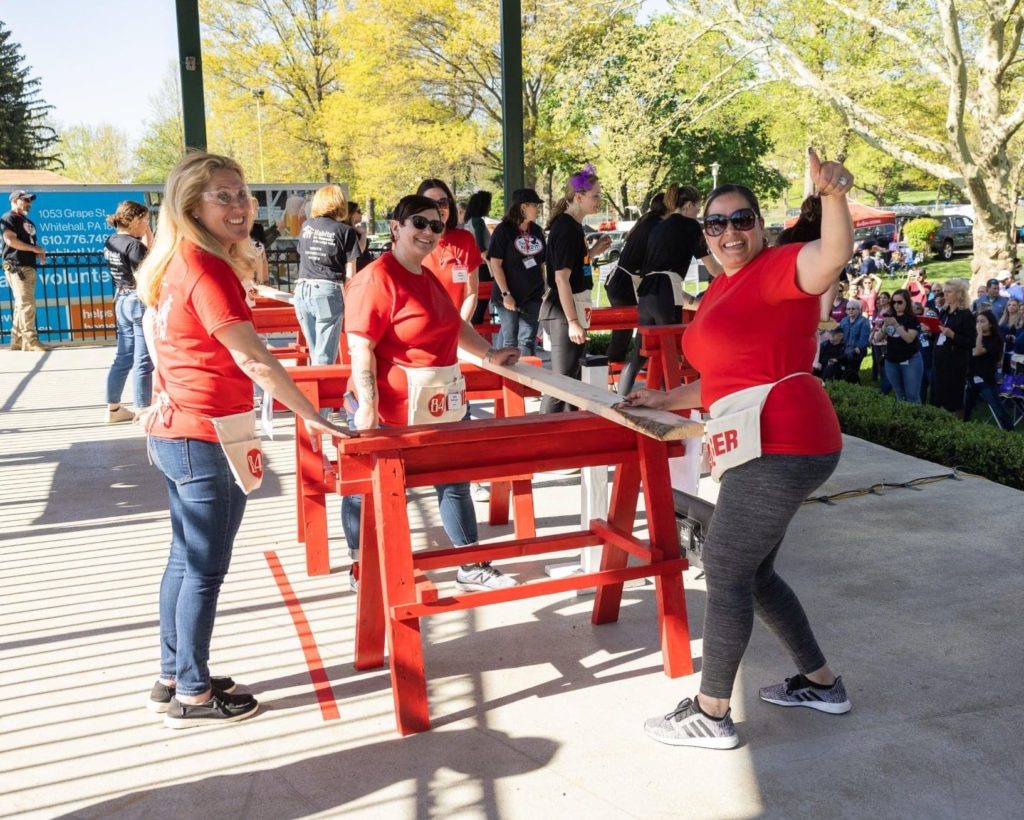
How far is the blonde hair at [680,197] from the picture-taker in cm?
752

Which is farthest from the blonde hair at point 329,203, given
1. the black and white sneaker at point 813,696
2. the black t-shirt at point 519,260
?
the black and white sneaker at point 813,696

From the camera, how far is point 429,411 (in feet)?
14.0

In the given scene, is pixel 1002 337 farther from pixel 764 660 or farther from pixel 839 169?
pixel 839 169

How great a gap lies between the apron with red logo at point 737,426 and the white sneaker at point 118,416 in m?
6.98

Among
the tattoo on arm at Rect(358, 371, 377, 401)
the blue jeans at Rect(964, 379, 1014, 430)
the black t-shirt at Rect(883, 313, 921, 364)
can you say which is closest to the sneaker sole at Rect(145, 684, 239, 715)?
the tattoo on arm at Rect(358, 371, 377, 401)

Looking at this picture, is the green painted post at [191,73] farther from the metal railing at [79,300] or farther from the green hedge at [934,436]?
the metal railing at [79,300]

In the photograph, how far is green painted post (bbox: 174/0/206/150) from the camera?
8422 millimetres

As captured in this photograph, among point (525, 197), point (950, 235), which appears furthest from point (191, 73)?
point (950, 235)

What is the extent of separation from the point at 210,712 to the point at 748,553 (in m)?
1.91

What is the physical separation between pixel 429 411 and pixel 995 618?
2.57 meters

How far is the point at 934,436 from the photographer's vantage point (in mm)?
7625

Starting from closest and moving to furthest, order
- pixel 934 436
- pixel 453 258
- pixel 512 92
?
pixel 453 258 → pixel 934 436 → pixel 512 92

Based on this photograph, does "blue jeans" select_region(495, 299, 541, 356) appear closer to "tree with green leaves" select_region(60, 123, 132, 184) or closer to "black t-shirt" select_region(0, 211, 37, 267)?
"black t-shirt" select_region(0, 211, 37, 267)

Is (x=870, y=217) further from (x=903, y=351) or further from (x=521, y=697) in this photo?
(x=521, y=697)
